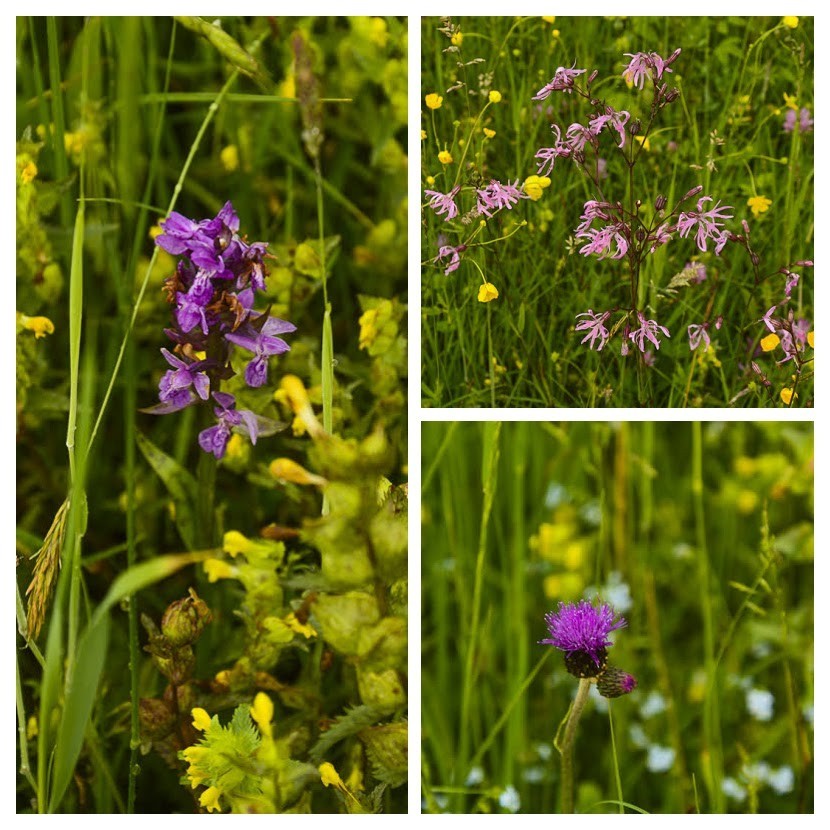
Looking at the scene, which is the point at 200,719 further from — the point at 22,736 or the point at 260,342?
the point at 260,342

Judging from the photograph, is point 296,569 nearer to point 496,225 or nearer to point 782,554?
point 496,225

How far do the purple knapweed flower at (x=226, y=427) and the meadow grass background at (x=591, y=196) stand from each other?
0.61ft

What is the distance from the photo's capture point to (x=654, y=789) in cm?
115

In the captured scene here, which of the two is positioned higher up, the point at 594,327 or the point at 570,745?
the point at 594,327

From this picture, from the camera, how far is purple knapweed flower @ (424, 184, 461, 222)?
1.10 metres

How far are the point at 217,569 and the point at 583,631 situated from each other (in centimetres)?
39

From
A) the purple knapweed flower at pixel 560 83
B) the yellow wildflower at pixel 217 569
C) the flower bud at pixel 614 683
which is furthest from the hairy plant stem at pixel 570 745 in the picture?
the purple knapweed flower at pixel 560 83

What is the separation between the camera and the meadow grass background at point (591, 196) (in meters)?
1.10

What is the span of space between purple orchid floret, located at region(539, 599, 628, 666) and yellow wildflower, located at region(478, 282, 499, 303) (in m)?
0.34

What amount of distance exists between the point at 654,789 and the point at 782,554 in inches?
11.6

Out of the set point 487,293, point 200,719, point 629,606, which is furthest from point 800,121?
point 200,719

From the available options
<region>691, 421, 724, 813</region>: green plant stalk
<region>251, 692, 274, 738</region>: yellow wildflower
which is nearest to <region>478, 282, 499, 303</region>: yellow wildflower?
<region>691, 421, 724, 813</region>: green plant stalk

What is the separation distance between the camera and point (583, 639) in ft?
3.38
